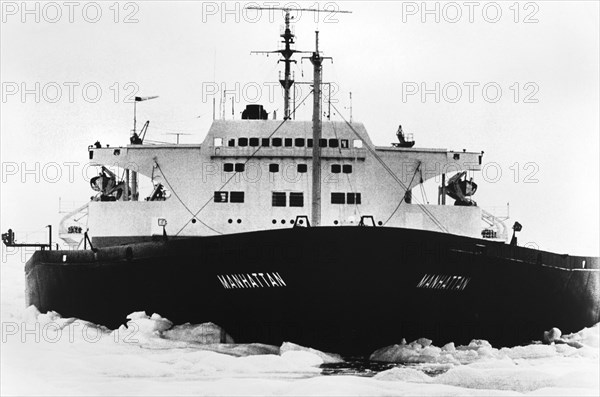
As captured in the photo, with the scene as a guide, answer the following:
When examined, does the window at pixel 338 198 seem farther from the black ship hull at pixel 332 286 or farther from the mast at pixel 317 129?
the black ship hull at pixel 332 286

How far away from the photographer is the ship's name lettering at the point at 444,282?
28.3 meters

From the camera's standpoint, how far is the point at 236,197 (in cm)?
3375

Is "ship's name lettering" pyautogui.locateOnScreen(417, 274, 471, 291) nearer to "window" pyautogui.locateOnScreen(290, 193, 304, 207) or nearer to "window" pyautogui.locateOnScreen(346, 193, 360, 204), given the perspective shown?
"window" pyautogui.locateOnScreen(346, 193, 360, 204)

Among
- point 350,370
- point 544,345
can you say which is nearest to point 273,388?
point 350,370

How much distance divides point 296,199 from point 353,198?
1.48 metres

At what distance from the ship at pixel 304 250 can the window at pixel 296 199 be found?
42mm

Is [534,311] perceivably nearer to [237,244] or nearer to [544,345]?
[544,345]

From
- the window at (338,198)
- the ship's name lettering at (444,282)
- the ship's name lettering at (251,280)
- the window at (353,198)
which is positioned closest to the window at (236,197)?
the window at (338,198)

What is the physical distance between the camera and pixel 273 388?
80.5ft

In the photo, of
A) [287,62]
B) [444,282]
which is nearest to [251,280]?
[444,282]

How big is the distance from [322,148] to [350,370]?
924 centimetres

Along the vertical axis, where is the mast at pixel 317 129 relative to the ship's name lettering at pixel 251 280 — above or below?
above

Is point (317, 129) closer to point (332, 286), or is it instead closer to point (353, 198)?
point (353, 198)

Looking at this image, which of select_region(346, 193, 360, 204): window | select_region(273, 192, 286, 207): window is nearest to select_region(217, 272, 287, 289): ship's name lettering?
select_region(273, 192, 286, 207): window
